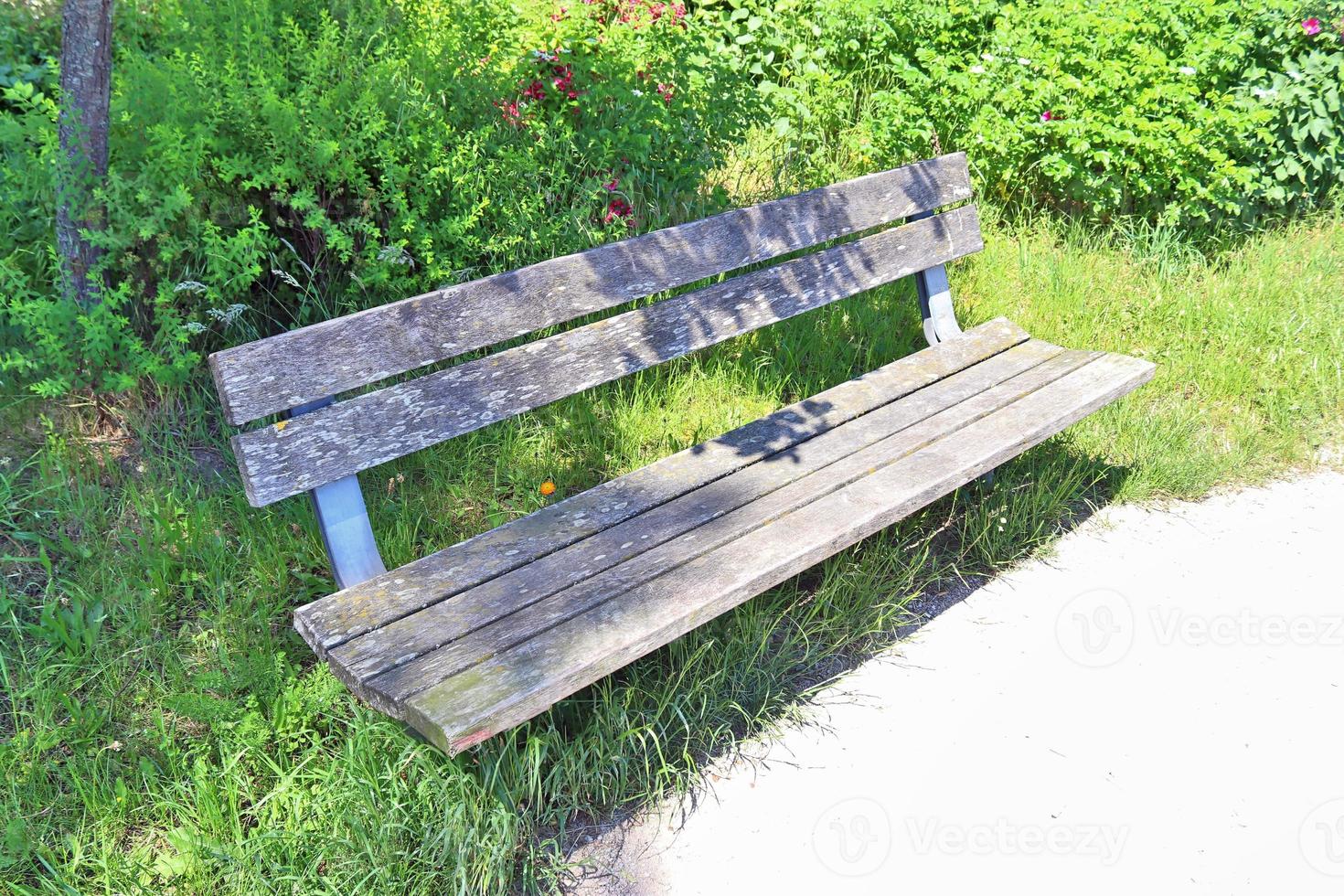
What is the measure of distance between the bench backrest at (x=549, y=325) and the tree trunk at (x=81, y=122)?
0.95 metres

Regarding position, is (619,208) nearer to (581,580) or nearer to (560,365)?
(560,365)

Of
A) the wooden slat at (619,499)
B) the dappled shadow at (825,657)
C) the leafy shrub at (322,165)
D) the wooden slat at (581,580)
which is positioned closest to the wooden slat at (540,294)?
the wooden slat at (619,499)

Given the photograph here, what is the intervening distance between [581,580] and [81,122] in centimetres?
187

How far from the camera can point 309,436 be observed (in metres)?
2.34

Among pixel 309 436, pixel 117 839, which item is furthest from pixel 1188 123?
pixel 117 839

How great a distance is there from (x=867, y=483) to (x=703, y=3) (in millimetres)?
3353

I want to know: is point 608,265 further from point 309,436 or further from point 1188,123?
point 1188,123

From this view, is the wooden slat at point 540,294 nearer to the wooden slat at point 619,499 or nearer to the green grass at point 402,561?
the wooden slat at point 619,499

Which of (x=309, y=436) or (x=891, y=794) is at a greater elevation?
(x=309, y=436)

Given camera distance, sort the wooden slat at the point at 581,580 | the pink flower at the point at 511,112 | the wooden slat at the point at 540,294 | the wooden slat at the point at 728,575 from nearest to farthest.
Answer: the wooden slat at the point at 728,575 → the wooden slat at the point at 581,580 → the wooden slat at the point at 540,294 → the pink flower at the point at 511,112

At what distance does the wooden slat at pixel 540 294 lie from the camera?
228 cm

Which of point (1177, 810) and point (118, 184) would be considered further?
point (118, 184)

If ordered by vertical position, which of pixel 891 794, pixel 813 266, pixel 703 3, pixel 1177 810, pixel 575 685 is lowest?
pixel 1177 810

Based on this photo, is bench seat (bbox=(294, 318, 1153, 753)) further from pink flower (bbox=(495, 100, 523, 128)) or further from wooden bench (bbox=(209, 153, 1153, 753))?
pink flower (bbox=(495, 100, 523, 128))
